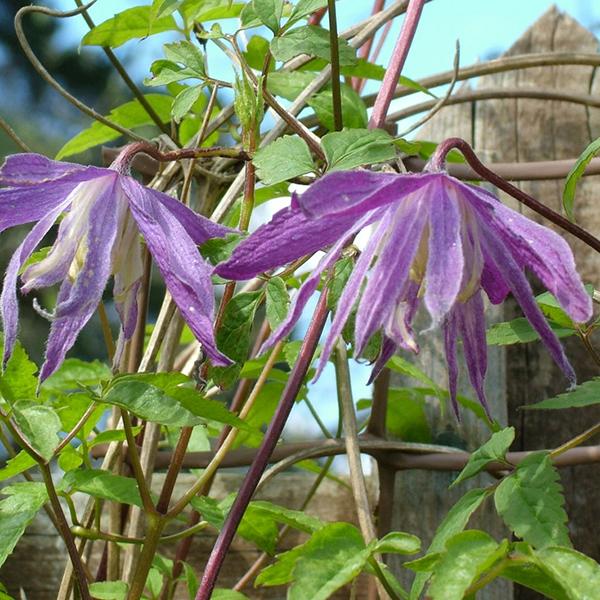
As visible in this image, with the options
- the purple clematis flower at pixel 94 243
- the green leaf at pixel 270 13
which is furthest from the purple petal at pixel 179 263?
the green leaf at pixel 270 13

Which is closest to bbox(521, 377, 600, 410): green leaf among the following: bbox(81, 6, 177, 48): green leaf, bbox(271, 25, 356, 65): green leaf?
bbox(271, 25, 356, 65): green leaf

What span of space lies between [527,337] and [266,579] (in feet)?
1.07

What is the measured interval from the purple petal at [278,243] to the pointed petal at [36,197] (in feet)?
0.53

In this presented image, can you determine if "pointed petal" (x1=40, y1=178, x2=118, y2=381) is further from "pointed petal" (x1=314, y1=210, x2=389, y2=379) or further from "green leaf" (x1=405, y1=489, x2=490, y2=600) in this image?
"green leaf" (x1=405, y1=489, x2=490, y2=600)

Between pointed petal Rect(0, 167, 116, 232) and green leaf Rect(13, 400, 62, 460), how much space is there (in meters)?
0.16

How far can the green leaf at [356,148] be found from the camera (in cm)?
72

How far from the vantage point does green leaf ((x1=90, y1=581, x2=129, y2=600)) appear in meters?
1.02

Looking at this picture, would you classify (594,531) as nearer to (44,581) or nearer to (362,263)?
(44,581)

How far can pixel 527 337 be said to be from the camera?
0.93m

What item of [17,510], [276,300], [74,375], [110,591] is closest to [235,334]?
[276,300]

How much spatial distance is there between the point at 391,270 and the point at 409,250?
0.7 inches

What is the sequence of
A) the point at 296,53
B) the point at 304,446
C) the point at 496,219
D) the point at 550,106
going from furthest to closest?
1. the point at 550,106
2. the point at 304,446
3. the point at 296,53
4. the point at 496,219

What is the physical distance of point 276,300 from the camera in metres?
0.79

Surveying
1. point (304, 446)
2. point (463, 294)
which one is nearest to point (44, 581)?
point (304, 446)
